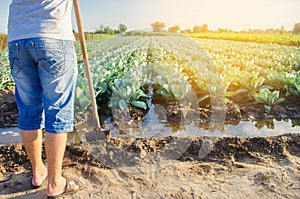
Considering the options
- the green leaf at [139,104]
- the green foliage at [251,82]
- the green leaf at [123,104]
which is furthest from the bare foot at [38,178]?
the green foliage at [251,82]

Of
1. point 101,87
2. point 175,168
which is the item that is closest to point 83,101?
point 101,87

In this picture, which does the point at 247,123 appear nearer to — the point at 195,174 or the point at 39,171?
the point at 195,174

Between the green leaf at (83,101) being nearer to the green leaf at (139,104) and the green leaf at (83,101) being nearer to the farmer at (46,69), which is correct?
the green leaf at (139,104)

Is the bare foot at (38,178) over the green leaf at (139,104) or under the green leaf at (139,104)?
under

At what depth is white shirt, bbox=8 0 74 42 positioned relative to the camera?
179cm

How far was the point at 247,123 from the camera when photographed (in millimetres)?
4035

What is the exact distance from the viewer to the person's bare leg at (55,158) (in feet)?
6.37

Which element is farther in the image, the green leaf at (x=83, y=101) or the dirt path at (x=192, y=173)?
the green leaf at (x=83, y=101)

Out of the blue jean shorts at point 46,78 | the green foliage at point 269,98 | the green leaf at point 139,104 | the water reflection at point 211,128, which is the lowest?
the water reflection at point 211,128

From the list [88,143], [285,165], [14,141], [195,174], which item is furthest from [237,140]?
[14,141]

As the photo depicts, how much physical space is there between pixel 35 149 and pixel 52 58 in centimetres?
73

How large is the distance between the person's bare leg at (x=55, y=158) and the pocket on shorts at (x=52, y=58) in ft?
1.39

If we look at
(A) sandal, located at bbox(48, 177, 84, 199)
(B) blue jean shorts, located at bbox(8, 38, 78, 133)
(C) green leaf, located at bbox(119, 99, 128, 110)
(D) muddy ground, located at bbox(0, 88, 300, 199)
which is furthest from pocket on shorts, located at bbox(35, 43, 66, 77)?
(C) green leaf, located at bbox(119, 99, 128, 110)

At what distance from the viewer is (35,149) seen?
2150 mm
